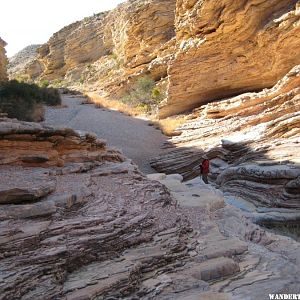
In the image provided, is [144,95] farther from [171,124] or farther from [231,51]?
[231,51]

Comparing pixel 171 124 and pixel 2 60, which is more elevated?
pixel 2 60

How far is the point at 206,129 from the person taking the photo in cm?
1538

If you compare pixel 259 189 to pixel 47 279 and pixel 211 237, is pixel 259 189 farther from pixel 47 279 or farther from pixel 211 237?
pixel 47 279

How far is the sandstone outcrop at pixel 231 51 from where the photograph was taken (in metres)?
15.7

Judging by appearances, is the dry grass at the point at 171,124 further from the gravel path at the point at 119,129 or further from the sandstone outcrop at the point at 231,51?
the sandstone outcrop at the point at 231,51

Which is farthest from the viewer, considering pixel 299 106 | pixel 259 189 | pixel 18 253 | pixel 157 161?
pixel 157 161

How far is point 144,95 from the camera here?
28438 mm

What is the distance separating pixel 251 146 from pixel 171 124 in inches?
294

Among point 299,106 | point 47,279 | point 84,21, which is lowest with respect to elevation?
point 47,279

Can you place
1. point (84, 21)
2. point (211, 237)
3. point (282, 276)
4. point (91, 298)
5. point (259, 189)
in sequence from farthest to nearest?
point (84, 21)
point (259, 189)
point (211, 237)
point (282, 276)
point (91, 298)

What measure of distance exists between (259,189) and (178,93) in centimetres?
1097

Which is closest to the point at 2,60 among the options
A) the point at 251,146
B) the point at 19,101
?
the point at 19,101

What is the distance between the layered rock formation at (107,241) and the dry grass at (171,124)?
11.3 m

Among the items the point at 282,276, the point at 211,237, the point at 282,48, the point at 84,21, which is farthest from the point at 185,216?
the point at 84,21
